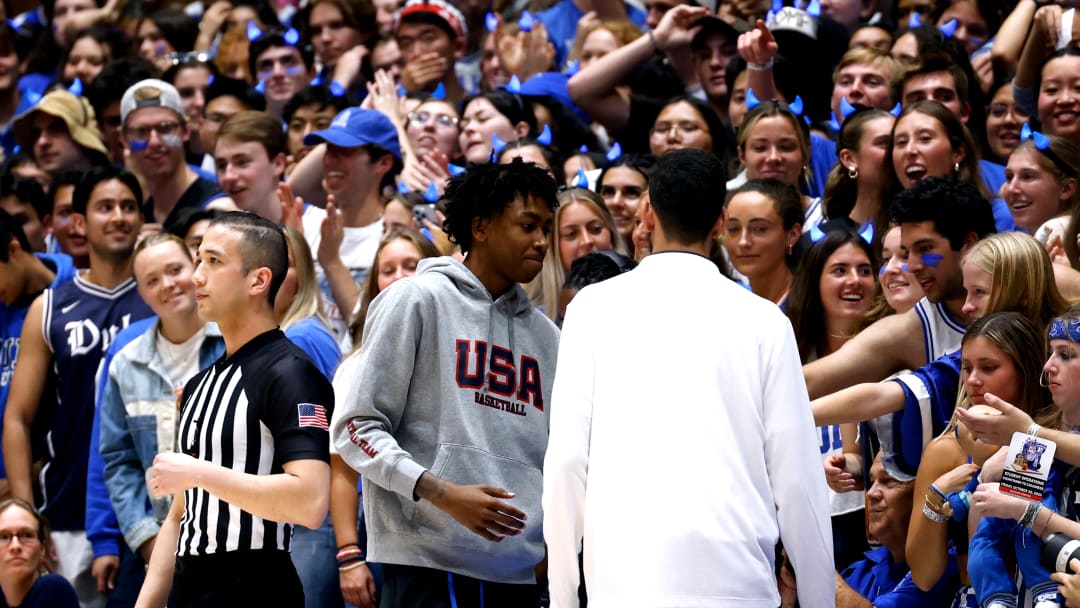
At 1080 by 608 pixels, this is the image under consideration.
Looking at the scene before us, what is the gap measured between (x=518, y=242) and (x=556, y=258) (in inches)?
83.5

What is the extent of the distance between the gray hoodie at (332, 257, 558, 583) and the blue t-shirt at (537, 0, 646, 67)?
20.6 ft

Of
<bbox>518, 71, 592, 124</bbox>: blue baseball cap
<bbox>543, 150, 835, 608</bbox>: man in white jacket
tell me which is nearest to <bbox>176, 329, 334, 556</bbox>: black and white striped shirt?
<bbox>543, 150, 835, 608</bbox>: man in white jacket

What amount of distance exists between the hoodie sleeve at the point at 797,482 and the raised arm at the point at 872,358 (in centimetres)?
164

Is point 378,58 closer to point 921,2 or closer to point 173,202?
point 173,202

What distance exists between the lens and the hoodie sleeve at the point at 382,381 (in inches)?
188

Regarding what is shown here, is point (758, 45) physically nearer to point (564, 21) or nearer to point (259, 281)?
point (564, 21)

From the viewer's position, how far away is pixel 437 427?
484 cm

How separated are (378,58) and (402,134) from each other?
172 cm

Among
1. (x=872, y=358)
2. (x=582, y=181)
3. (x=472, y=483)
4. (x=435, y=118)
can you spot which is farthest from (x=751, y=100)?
(x=472, y=483)

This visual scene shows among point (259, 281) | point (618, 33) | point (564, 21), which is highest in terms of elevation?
point (564, 21)

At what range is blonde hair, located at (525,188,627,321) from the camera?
6910mm

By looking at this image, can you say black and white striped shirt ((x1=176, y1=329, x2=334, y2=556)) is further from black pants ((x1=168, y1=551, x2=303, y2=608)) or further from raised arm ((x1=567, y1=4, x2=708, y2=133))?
raised arm ((x1=567, y1=4, x2=708, y2=133))

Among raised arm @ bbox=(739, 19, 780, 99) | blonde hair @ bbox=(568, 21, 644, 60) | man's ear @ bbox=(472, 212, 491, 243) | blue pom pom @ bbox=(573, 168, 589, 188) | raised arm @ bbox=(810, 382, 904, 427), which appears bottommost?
raised arm @ bbox=(810, 382, 904, 427)

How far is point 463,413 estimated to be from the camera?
4.81 meters
